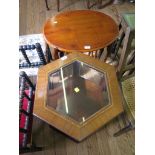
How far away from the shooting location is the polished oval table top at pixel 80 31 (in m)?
1.72

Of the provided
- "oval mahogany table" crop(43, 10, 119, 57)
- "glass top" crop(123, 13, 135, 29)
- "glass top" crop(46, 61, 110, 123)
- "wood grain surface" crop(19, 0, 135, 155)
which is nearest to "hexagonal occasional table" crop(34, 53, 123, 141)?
"glass top" crop(46, 61, 110, 123)

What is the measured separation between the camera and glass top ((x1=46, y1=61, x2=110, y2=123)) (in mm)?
1348

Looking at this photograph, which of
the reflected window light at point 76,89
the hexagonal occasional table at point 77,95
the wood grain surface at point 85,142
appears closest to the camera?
the hexagonal occasional table at point 77,95

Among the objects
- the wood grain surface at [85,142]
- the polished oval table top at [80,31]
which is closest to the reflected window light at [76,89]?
the polished oval table top at [80,31]

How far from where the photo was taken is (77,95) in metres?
1.43

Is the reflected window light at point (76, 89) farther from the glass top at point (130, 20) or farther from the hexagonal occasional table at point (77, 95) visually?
the glass top at point (130, 20)

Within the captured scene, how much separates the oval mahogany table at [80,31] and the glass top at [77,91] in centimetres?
22

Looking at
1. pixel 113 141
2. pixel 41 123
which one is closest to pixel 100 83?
pixel 113 141

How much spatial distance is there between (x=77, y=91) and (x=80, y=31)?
61cm

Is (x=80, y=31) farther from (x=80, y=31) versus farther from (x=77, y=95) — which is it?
(x=77, y=95)

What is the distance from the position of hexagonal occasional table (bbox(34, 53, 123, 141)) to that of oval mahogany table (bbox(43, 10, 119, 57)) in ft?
0.52

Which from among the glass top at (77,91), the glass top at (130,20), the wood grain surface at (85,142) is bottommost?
the wood grain surface at (85,142)
